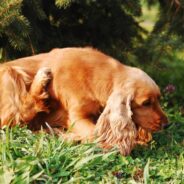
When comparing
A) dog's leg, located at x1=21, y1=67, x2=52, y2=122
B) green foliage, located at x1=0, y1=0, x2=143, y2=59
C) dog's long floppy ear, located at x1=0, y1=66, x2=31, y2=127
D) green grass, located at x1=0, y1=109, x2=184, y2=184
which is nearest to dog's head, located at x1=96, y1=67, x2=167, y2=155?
green grass, located at x1=0, y1=109, x2=184, y2=184

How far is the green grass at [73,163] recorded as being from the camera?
347cm

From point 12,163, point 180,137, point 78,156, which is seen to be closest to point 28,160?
point 12,163

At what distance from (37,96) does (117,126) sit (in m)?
0.65

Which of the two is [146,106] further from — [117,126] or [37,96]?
[37,96]

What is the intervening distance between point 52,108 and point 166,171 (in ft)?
3.51

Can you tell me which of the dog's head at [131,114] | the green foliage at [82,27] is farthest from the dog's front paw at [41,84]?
the green foliage at [82,27]

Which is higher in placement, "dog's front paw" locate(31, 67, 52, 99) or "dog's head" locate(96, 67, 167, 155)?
"dog's front paw" locate(31, 67, 52, 99)

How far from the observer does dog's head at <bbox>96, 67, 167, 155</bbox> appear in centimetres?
428

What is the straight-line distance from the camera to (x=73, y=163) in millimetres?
3660

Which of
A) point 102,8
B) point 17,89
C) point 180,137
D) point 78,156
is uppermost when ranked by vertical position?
point 102,8

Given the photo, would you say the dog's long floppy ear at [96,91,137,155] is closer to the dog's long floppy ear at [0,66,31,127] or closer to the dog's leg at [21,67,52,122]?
the dog's leg at [21,67,52,122]

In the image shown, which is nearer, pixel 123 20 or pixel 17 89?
pixel 17 89

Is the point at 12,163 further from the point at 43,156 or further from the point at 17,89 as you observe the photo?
the point at 17,89

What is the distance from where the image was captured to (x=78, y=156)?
12.4ft
